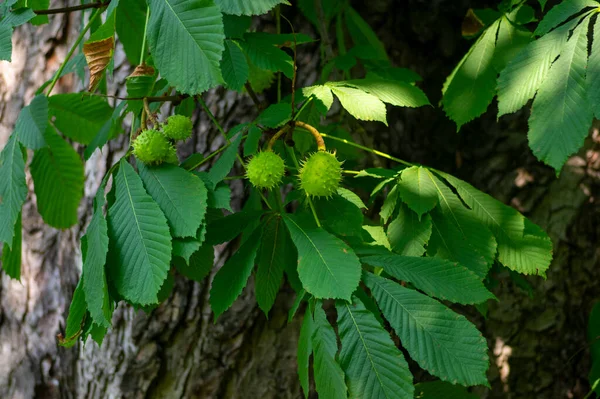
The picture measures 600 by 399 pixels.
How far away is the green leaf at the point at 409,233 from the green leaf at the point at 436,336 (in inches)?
6.8

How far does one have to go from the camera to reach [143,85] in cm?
112

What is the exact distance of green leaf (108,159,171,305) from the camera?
3.08 ft

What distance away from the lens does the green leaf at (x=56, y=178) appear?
1.33 metres

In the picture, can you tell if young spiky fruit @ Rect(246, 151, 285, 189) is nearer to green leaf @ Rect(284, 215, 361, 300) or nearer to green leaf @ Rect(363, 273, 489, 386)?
green leaf @ Rect(284, 215, 361, 300)

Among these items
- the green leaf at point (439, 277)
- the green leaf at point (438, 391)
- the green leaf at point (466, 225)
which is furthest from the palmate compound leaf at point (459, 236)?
the green leaf at point (438, 391)

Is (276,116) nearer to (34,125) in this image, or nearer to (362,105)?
(362,105)

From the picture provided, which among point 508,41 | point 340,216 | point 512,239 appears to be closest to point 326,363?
point 340,216

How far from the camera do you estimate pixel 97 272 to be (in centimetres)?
94

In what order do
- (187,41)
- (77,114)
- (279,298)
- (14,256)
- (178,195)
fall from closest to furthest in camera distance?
1. (187,41)
2. (178,195)
3. (14,256)
4. (77,114)
5. (279,298)

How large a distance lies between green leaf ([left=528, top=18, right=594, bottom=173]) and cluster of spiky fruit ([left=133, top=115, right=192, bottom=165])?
2.15 ft

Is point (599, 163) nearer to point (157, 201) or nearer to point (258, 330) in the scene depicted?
point (258, 330)

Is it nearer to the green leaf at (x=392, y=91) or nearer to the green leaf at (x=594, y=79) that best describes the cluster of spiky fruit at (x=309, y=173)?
Result: the green leaf at (x=392, y=91)

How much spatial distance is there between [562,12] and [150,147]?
81 cm

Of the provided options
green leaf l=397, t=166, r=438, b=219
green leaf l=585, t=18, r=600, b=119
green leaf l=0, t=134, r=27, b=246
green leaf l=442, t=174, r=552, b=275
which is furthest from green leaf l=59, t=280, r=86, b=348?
green leaf l=585, t=18, r=600, b=119
